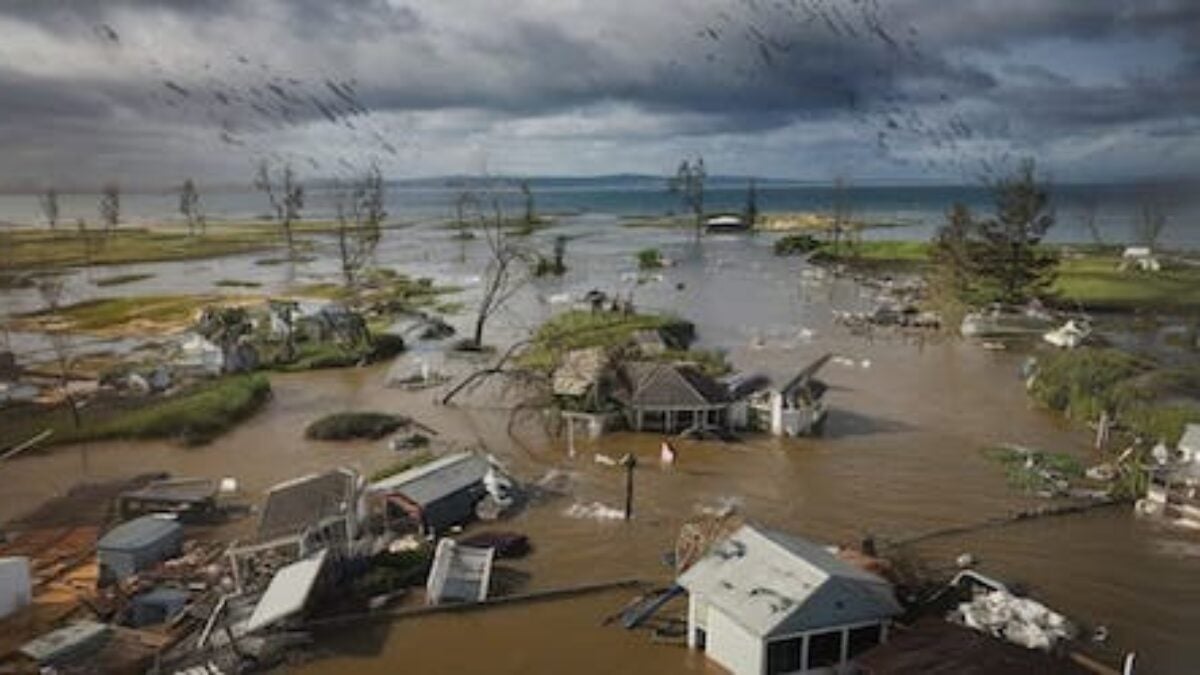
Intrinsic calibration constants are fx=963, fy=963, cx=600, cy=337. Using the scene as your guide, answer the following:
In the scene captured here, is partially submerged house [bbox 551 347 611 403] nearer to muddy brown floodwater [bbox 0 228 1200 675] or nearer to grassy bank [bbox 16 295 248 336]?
muddy brown floodwater [bbox 0 228 1200 675]

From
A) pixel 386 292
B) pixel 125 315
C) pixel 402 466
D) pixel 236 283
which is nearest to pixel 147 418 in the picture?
pixel 402 466

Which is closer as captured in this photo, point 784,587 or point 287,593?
point 784,587

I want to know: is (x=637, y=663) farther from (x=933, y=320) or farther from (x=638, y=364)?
(x=933, y=320)

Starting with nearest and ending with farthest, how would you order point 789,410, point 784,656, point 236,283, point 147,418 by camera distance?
point 784,656
point 789,410
point 147,418
point 236,283

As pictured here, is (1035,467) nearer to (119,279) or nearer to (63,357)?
(63,357)

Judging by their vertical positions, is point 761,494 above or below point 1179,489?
below

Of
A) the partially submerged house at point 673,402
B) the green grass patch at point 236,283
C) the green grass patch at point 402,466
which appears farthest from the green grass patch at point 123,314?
the partially submerged house at point 673,402

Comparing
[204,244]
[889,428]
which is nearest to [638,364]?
[889,428]
